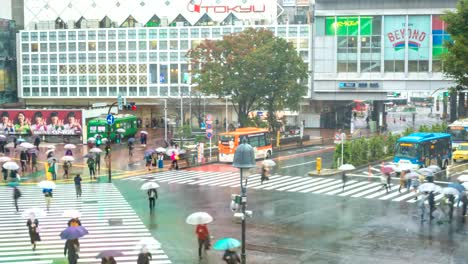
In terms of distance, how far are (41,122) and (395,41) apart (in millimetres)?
43013

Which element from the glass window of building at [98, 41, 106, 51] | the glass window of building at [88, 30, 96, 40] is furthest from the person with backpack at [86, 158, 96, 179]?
the glass window of building at [88, 30, 96, 40]

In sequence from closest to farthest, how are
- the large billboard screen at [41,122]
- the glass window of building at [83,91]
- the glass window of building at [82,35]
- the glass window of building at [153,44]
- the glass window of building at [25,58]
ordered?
the large billboard screen at [41,122], the glass window of building at [153,44], the glass window of building at [82,35], the glass window of building at [83,91], the glass window of building at [25,58]

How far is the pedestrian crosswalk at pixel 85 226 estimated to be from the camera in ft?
72.6

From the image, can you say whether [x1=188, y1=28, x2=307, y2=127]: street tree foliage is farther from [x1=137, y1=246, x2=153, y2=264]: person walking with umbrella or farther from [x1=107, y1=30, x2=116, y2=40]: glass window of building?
[x1=137, y1=246, x2=153, y2=264]: person walking with umbrella

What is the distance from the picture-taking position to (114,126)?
214 ft

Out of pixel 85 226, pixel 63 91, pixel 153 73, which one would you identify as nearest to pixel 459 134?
pixel 85 226

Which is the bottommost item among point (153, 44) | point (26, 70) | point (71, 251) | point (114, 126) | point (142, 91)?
point (71, 251)

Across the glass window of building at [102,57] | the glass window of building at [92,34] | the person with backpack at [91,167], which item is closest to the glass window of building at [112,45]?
the glass window of building at [102,57]

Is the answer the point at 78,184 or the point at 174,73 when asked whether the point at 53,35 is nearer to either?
the point at 174,73

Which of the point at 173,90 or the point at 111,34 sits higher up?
the point at 111,34

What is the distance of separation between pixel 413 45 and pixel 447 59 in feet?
139

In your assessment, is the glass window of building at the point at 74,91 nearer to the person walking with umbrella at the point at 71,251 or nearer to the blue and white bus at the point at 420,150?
the blue and white bus at the point at 420,150

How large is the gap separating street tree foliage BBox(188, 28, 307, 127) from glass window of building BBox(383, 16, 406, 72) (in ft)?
58.0

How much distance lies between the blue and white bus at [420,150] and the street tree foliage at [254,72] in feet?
76.3
